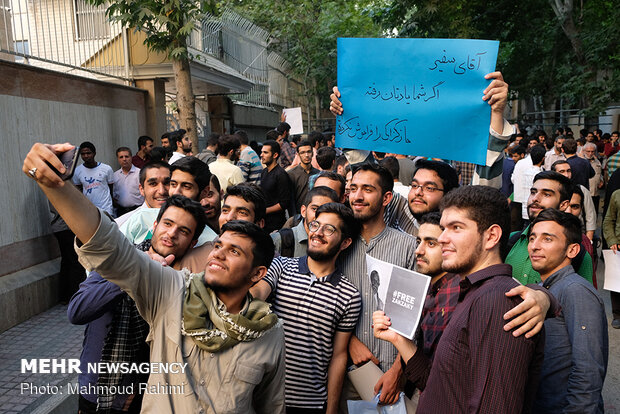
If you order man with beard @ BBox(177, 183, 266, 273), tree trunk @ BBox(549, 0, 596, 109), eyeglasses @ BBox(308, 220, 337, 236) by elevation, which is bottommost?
eyeglasses @ BBox(308, 220, 337, 236)

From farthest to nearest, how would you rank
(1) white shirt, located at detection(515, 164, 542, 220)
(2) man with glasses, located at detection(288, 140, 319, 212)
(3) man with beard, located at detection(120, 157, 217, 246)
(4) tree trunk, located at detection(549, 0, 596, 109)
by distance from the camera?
1. (4) tree trunk, located at detection(549, 0, 596, 109)
2. (1) white shirt, located at detection(515, 164, 542, 220)
3. (2) man with glasses, located at detection(288, 140, 319, 212)
4. (3) man with beard, located at detection(120, 157, 217, 246)

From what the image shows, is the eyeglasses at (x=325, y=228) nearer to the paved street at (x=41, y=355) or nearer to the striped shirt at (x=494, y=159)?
the striped shirt at (x=494, y=159)

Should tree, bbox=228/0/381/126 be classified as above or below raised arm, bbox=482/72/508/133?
above

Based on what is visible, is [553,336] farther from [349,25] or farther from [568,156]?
[349,25]

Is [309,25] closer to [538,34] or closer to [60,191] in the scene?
[538,34]

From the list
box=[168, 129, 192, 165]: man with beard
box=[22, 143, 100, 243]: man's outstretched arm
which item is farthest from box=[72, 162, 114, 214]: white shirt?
box=[22, 143, 100, 243]: man's outstretched arm

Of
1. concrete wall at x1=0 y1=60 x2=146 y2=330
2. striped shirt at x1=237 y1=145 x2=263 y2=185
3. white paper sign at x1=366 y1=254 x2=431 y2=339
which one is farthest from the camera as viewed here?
striped shirt at x1=237 y1=145 x2=263 y2=185

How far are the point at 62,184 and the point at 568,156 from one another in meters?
9.40

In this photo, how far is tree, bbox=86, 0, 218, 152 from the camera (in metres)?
8.70

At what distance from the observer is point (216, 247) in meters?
2.57

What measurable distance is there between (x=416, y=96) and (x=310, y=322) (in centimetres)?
177

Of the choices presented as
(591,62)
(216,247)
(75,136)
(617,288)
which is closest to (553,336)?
(216,247)

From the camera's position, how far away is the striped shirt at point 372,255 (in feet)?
10.8

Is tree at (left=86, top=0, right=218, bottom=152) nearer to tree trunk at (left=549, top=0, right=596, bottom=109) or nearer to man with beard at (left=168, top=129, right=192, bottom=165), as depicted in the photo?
man with beard at (left=168, top=129, right=192, bottom=165)
